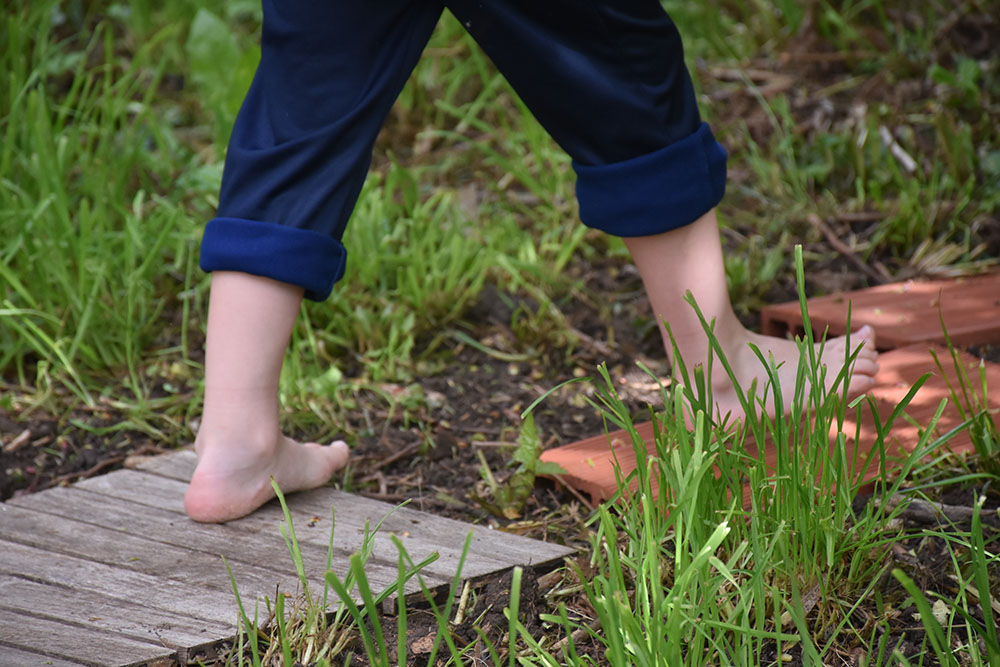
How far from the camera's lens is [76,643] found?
1.34 m

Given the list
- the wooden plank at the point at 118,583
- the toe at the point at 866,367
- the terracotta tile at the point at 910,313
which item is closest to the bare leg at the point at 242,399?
the wooden plank at the point at 118,583

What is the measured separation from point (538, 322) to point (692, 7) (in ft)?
7.00

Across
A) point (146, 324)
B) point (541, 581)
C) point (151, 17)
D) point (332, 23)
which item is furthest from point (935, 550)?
point (151, 17)

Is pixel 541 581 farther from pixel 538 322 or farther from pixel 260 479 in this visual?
pixel 538 322

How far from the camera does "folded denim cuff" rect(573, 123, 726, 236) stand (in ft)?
5.32

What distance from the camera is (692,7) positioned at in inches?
158

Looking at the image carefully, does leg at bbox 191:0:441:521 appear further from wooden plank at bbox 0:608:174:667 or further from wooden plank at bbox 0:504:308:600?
wooden plank at bbox 0:608:174:667

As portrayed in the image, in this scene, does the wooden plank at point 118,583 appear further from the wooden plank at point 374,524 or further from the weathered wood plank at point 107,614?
the wooden plank at point 374,524

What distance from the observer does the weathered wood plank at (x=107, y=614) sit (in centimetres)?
135

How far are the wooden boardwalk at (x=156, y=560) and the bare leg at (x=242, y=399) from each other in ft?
0.19

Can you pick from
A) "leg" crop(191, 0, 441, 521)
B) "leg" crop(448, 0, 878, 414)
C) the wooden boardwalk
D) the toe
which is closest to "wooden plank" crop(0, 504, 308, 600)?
the wooden boardwalk


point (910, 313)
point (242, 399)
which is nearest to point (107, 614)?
point (242, 399)

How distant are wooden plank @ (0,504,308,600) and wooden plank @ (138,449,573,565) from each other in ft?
0.62

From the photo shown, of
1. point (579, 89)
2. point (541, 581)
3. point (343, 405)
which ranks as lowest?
point (343, 405)
